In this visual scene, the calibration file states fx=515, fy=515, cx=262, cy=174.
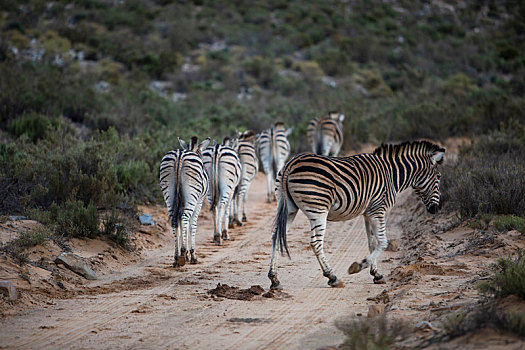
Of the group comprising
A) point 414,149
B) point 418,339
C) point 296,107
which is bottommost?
point 296,107

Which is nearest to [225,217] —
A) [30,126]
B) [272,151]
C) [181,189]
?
[181,189]

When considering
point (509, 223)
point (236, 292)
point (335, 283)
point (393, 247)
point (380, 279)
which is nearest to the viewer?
point (236, 292)

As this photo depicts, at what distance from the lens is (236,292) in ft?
23.8

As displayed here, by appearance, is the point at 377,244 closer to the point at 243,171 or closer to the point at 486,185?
the point at 486,185

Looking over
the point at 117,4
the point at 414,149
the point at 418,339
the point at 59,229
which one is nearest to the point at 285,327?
the point at 418,339

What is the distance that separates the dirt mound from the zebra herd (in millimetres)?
294

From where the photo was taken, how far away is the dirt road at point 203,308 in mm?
5441

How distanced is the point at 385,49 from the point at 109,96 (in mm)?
28311

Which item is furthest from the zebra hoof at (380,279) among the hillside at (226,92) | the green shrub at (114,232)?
the green shrub at (114,232)

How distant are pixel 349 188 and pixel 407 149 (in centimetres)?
165

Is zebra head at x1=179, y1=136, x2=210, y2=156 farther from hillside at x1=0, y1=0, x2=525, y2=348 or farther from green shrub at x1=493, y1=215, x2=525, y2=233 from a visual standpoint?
green shrub at x1=493, y1=215, x2=525, y2=233

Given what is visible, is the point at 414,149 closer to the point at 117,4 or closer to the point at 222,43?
the point at 222,43

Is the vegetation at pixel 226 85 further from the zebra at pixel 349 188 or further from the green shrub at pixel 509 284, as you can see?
the green shrub at pixel 509 284

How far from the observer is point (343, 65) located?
3928 centimetres
